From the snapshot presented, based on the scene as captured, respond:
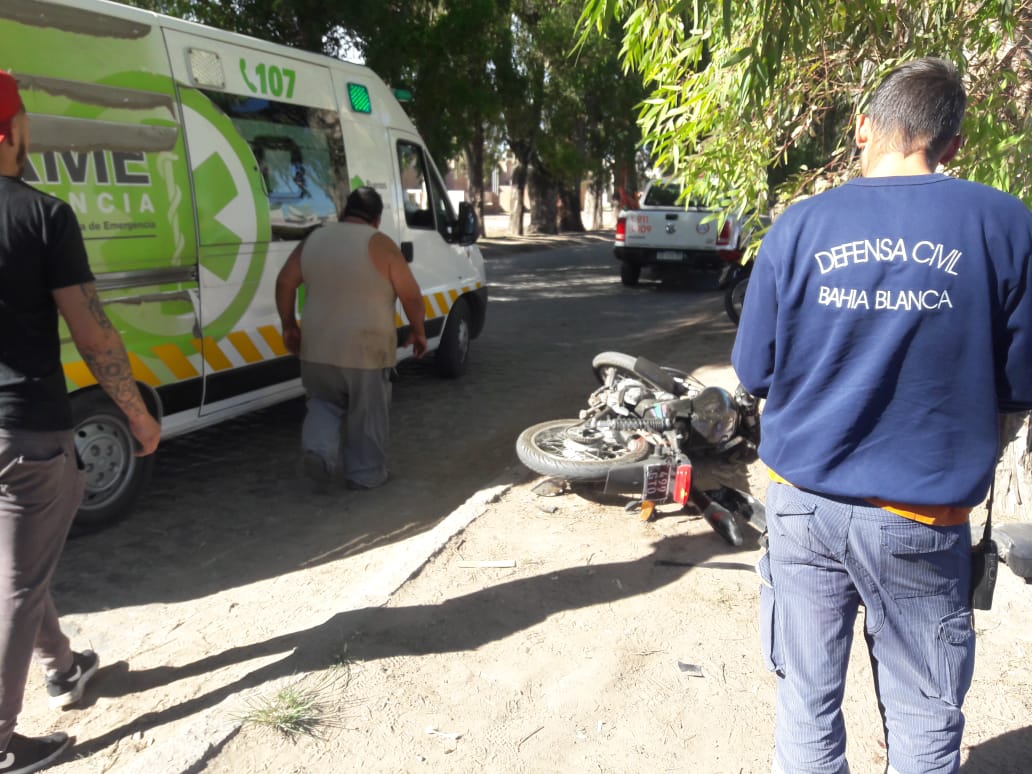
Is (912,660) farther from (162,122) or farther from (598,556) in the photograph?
(162,122)

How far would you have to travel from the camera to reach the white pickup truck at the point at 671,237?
604 inches

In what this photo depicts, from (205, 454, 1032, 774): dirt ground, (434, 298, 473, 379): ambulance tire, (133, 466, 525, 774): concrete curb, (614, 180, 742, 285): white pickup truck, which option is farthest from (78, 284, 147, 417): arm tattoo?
(614, 180, 742, 285): white pickup truck

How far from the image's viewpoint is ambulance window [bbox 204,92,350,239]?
18.4 feet

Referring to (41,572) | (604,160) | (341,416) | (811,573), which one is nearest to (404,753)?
(41,572)

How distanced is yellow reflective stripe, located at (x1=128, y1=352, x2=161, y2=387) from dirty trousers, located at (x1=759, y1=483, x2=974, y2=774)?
12.2 feet

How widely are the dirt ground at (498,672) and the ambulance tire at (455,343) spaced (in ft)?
13.2

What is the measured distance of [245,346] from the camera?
5.71 metres

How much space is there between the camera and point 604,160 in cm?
2919

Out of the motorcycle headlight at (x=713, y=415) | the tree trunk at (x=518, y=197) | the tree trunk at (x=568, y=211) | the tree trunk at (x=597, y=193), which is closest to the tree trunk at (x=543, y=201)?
the tree trunk at (x=518, y=197)

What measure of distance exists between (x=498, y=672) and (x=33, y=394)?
1.87 meters

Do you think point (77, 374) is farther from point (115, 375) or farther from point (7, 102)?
point (7, 102)

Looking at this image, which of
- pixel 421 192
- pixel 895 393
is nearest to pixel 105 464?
pixel 421 192

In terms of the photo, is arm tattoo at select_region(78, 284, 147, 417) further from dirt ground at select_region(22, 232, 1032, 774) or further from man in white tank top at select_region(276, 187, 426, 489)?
man in white tank top at select_region(276, 187, 426, 489)

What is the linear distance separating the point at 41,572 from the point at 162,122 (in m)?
2.94
